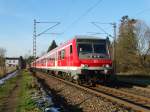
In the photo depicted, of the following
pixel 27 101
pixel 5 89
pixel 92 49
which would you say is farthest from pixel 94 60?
pixel 27 101

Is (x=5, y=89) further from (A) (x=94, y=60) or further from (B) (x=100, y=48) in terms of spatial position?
(B) (x=100, y=48)

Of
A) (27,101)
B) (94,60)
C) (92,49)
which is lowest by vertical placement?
(27,101)

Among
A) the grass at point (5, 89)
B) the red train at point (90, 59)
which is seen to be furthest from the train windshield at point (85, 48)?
the grass at point (5, 89)

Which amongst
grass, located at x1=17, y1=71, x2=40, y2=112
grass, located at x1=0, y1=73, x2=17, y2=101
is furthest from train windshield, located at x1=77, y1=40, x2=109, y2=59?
grass, located at x1=0, y1=73, x2=17, y2=101

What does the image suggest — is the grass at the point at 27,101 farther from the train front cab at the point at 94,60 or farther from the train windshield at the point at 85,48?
the train windshield at the point at 85,48

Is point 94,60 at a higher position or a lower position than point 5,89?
higher

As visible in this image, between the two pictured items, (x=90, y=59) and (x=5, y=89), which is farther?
(x=5, y=89)

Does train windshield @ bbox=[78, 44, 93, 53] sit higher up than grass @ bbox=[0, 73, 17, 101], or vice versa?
train windshield @ bbox=[78, 44, 93, 53]

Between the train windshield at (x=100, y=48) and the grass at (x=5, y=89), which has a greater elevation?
the train windshield at (x=100, y=48)

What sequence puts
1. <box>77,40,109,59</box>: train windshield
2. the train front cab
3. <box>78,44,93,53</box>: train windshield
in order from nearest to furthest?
the train front cab, <box>77,40,109,59</box>: train windshield, <box>78,44,93,53</box>: train windshield

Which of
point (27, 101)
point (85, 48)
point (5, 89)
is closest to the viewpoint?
point (27, 101)

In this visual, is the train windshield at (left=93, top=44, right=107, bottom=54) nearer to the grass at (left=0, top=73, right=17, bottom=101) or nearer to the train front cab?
the train front cab

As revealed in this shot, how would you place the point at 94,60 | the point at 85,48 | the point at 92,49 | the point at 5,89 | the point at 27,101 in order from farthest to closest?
the point at 5,89 → the point at 85,48 → the point at 92,49 → the point at 94,60 → the point at 27,101

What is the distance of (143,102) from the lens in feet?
48.0
